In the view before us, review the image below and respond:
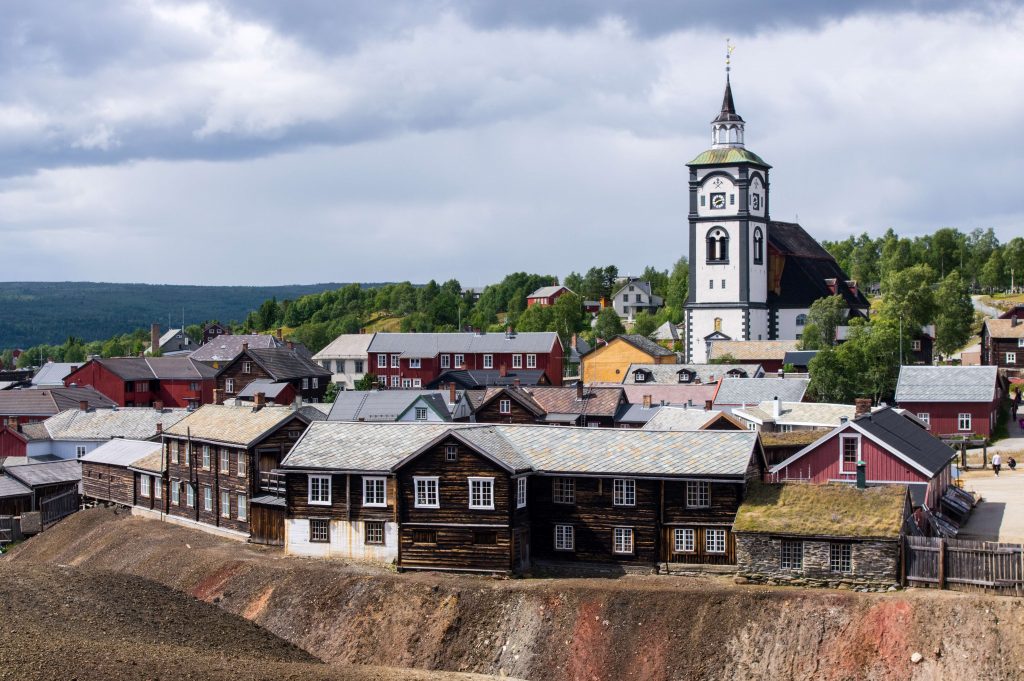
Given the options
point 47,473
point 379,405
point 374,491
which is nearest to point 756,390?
point 379,405

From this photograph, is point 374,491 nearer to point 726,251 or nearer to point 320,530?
point 320,530

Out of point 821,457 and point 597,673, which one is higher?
point 821,457

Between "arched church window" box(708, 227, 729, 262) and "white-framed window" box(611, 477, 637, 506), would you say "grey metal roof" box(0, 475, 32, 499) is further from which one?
"arched church window" box(708, 227, 729, 262)

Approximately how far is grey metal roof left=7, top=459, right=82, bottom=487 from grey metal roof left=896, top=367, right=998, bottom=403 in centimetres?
4773

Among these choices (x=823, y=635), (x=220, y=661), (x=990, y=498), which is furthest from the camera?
(x=990, y=498)

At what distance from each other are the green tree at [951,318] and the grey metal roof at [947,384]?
38670 mm

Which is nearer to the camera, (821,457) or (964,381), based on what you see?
(821,457)

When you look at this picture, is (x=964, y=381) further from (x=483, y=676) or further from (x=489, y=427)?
(x=483, y=676)

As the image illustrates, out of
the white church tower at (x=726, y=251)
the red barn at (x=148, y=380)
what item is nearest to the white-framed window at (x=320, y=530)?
the red barn at (x=148, y=380)

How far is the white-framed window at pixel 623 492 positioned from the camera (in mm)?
45688

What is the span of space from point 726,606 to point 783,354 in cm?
6627

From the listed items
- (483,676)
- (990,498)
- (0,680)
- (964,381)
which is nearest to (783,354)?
(964,381)

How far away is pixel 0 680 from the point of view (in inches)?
1223

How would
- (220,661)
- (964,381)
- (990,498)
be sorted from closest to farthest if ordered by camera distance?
(220,661), (990,498), (964,381)
